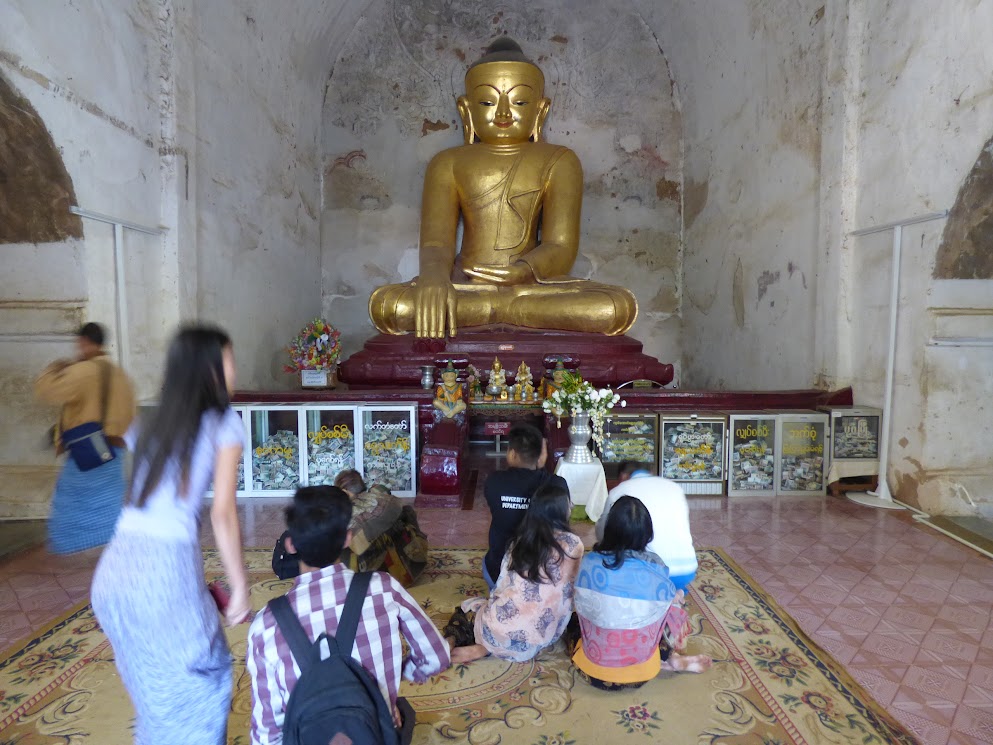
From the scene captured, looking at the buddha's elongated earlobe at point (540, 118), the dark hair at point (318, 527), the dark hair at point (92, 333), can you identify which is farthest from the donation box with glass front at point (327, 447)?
the buddha's elongated earlobe at point (540, 118)

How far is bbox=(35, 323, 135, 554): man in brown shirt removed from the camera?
271 cm

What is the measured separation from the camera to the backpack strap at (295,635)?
129 centimetres

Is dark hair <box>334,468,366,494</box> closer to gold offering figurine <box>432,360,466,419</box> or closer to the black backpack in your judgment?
the black backpack

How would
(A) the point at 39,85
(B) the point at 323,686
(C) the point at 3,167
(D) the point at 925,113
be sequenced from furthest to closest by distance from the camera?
(D) the point at 925,113
(C) the point at 3,167
(A) the point at 39,85
(B) the point at 323,686

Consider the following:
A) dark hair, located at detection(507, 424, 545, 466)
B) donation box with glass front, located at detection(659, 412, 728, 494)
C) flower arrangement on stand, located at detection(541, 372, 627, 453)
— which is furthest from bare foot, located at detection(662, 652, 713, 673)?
donation box with glass front, located at detection(659, 412, 728, 494)

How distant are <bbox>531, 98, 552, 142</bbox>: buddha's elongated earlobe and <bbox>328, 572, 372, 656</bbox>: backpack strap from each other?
6.55 m

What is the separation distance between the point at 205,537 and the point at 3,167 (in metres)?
2.34

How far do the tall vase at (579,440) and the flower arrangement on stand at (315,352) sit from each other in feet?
7.34

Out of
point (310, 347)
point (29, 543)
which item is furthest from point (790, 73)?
point (29, 543)

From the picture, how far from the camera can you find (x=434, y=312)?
5.71 metres

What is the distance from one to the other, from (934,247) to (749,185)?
2.40 meters

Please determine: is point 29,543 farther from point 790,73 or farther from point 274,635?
point 790,73

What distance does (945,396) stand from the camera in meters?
4.04

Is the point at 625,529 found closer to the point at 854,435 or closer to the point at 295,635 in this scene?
the point at 295,635
